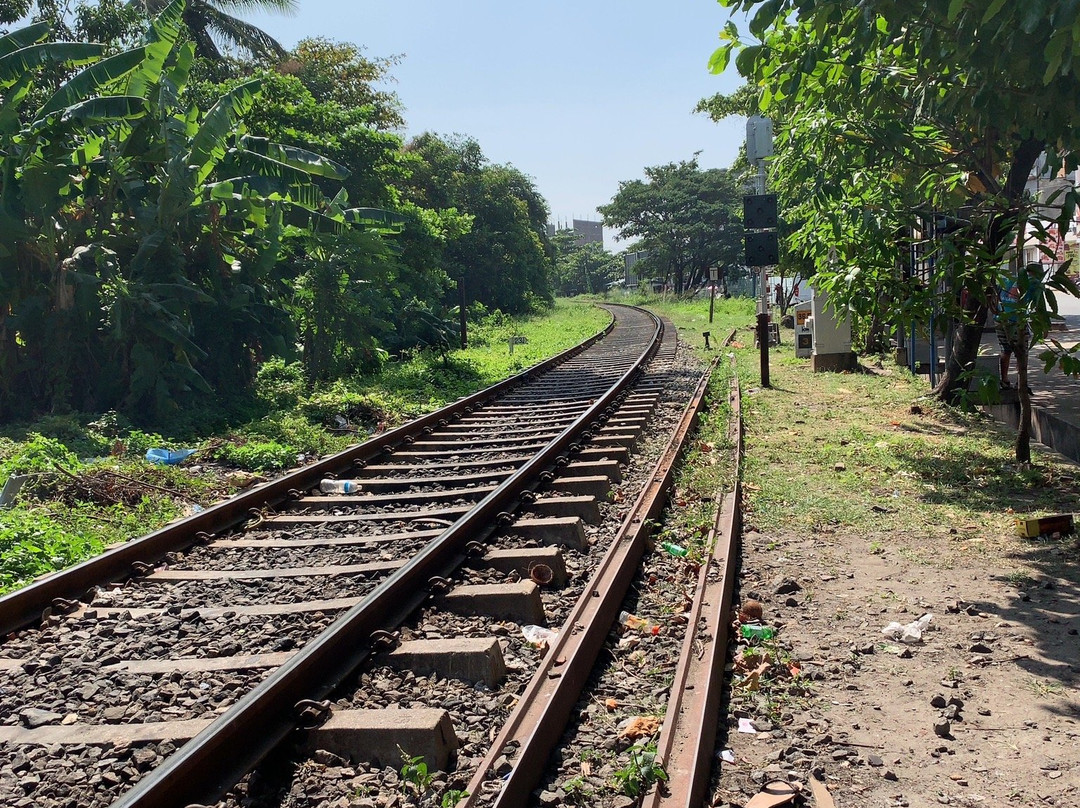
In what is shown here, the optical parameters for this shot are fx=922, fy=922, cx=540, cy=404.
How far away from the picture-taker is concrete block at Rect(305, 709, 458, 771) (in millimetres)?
3346

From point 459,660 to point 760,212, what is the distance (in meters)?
12.1

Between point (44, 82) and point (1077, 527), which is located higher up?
point (44, 82)

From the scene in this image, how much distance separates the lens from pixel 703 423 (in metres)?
11.1

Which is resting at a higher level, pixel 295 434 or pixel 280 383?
pixel 280 383

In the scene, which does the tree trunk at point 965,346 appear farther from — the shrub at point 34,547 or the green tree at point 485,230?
the green tree at point 485,230

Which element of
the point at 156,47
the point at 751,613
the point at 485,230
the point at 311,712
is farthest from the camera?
the point at 485,230

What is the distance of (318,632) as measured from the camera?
4.43 metres

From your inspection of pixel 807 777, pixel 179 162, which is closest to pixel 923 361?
pixel 179 162

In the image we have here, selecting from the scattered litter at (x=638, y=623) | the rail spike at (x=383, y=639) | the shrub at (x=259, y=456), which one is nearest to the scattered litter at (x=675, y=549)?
the scattered litter at (x=638, y=623)

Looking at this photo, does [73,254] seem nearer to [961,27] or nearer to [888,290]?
[888,290]

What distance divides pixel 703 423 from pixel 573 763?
7.94m

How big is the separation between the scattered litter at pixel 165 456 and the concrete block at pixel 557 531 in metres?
5.02

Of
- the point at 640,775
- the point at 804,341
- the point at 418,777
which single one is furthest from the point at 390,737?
the point at 804,341

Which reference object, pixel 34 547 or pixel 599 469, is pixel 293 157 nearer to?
pixel 599 469
